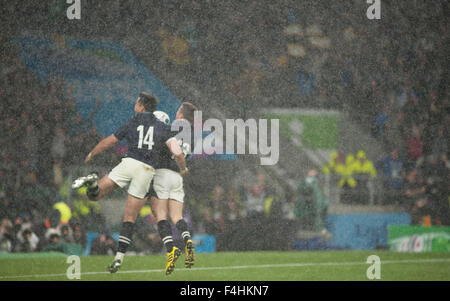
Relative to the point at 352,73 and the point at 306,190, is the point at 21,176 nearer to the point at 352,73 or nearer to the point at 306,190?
the point at 306,190

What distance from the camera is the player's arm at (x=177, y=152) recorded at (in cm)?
896

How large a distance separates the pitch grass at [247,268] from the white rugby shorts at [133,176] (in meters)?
1.19

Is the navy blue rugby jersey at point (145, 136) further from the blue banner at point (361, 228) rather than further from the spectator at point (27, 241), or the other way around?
the blue banner at point (361, 228)

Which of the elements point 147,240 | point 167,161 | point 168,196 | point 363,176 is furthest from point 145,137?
point 363,176

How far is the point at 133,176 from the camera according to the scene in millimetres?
8859

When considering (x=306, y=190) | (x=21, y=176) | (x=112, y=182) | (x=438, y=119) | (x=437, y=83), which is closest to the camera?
(x=112, y=182)

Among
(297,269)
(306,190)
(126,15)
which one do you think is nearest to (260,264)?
(297,269)

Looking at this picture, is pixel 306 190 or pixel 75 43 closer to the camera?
pixel 306 190

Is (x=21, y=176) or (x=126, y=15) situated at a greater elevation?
(x=126, y=15)

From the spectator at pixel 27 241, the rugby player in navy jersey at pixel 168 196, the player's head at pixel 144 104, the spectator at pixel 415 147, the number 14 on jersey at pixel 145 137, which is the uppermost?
the spectator at pixel 415 147


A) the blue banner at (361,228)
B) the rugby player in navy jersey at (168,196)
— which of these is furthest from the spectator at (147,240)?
the rugby player in navy jersey at (168,196)

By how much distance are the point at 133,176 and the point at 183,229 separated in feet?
3.28

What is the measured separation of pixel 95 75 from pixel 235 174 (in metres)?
4.15

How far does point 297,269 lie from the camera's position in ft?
35.7
